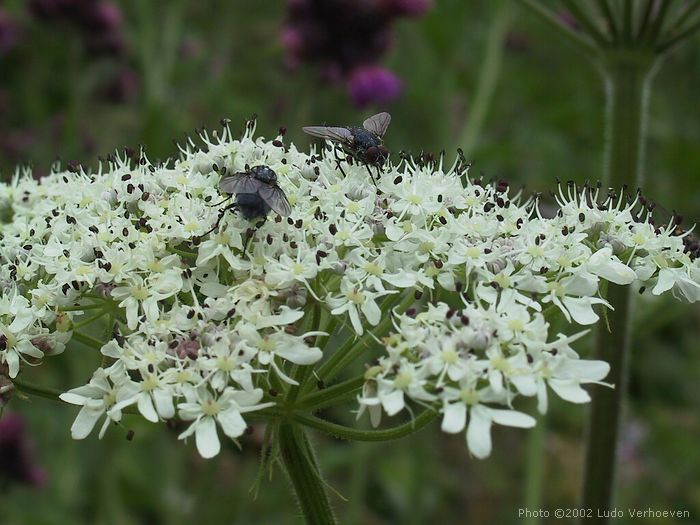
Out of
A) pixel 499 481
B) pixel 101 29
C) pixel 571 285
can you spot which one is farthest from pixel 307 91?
pixel 571 285

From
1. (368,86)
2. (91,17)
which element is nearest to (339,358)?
(368,86)

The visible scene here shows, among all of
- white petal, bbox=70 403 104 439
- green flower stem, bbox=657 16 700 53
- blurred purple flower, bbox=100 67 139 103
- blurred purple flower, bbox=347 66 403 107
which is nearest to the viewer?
white petal, bbox=70 403 104 439

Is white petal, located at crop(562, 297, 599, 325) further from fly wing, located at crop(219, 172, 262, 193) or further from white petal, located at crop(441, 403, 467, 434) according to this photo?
fly wing, located at crop(219, 172, 262, 193)

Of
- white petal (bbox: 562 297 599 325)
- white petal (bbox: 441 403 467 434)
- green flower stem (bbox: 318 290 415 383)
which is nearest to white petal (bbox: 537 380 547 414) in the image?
white petal (bbox: 441 403 467 434)

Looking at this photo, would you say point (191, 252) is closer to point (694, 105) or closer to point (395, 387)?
point (395, 387)

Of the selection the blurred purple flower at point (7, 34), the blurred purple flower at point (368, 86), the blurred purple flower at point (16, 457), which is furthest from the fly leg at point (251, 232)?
the blurred purple flower at point (7, 34)

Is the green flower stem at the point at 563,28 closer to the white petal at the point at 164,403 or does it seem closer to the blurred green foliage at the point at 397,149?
the blurred green foliage at the point at 397,149

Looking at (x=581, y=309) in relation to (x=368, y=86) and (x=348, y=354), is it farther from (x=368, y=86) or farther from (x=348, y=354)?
(x=368, y=86)
